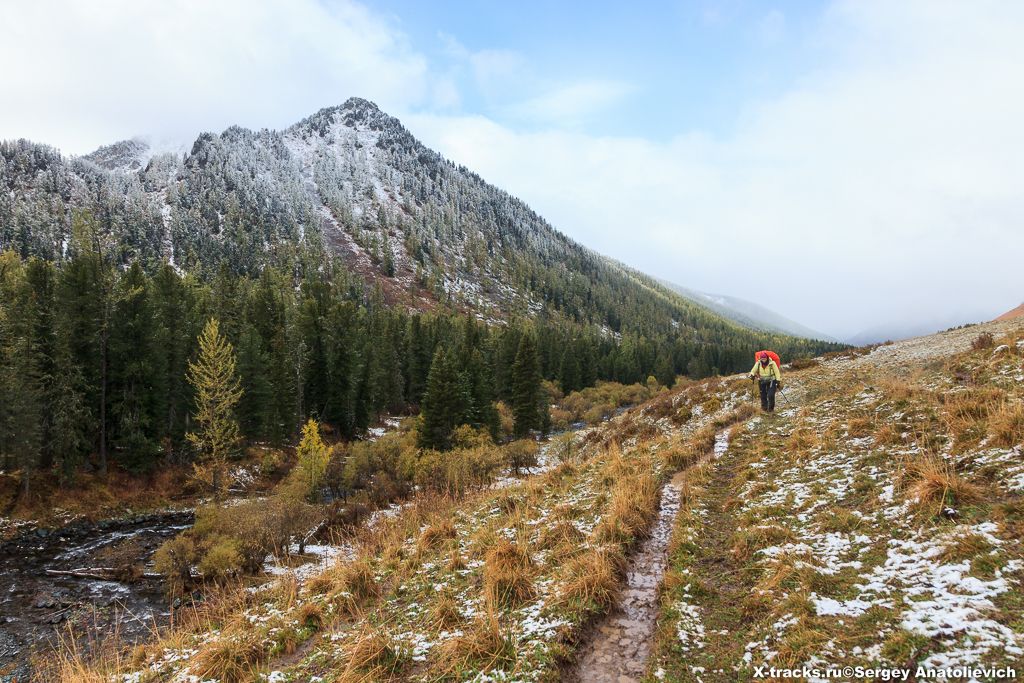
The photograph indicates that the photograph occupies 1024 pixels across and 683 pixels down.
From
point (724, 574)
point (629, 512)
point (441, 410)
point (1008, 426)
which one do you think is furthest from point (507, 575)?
point (441, 410)

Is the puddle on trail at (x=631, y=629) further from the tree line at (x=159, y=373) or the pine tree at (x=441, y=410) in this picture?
the tree line at (x=159, y=373)

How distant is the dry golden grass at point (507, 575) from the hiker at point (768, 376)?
13.5 m

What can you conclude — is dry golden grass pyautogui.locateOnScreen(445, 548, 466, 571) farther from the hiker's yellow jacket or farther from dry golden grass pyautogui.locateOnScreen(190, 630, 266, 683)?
the hiker's yellow jacket

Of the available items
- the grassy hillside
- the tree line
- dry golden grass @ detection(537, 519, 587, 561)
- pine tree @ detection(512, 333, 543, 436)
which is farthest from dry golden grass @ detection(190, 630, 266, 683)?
pine tree @ detection(512, 333, 543, 436)

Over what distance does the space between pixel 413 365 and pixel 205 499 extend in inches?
1770

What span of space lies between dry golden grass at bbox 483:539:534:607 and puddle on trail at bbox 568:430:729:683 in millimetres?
1537

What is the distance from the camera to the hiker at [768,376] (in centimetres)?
1842

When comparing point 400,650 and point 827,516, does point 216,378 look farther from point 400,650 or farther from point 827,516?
point 827,516

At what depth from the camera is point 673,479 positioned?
13758 mm

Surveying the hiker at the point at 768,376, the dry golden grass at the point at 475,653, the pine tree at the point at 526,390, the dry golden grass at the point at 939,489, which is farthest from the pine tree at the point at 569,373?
the dry golden grass at the point at 475,653

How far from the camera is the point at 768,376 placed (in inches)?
734

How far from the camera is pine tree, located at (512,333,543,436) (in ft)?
169

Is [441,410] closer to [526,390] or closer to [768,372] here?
[526,390]

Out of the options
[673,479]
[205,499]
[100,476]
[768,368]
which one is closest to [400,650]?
[673,479]
